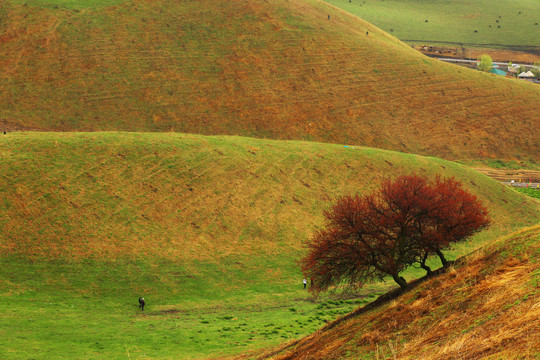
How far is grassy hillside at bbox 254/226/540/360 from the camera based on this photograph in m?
13.8

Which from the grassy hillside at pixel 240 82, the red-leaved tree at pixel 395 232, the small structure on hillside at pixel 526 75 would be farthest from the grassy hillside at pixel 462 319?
the small structure on hillside at pixel 526 75

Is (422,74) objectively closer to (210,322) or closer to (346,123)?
(346,123)

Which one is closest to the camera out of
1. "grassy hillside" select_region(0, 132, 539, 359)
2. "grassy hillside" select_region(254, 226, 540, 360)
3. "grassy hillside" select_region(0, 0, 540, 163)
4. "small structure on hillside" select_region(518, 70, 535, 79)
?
"grassy hillside" select_region(254, 226, 540, 360)

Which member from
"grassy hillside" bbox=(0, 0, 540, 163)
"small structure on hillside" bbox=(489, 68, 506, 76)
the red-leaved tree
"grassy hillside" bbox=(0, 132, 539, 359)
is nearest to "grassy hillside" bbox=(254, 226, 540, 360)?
the red-leaved tree

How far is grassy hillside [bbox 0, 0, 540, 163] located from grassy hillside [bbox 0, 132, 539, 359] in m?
24.2

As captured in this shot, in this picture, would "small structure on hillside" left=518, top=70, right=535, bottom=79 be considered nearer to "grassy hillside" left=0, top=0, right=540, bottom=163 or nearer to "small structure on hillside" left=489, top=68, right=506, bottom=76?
"small structure on hillside" left=489, top=68, right=506, bottom=76

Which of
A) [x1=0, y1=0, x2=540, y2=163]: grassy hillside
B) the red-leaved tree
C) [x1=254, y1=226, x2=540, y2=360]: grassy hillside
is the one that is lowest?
[x1=254, y1=226, x2=540, y2=360]: grassy hillside

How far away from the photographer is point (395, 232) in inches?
1081

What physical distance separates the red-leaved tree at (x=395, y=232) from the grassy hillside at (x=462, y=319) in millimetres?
2837

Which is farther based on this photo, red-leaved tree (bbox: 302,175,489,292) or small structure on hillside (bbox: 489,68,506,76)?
small structure on hillside (bbox: 489,68,506,76)

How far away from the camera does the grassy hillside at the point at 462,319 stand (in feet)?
45.4

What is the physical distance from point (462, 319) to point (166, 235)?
32.5 metres

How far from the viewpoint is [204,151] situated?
58.1 metres

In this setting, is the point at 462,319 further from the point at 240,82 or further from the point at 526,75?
the point at 526,75
